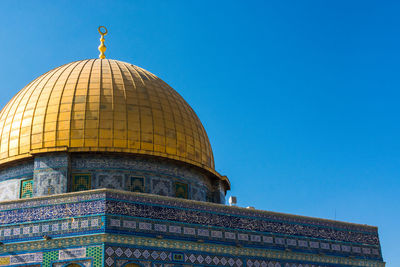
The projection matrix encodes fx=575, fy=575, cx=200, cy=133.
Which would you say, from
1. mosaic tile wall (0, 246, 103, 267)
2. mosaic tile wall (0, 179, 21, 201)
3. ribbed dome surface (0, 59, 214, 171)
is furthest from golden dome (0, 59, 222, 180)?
mosaic tile wall (0, 246, 103, 267)

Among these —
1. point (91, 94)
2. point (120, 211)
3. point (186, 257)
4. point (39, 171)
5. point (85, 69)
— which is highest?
point (85, 69)

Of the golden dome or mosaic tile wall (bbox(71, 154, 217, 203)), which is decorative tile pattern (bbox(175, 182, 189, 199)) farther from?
the golden dome

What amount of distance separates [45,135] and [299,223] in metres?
7.73

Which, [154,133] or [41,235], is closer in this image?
[41,235]

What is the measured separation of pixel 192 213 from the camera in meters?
14.5

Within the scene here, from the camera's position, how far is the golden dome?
1653 cm

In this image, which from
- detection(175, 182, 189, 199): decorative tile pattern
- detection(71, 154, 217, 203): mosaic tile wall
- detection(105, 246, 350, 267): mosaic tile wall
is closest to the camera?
detection(105, 246, 350, 267): mosaic tile wall

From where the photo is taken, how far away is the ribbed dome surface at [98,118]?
16.5 m

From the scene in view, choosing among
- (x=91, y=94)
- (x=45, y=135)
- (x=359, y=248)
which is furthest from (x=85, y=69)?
(x=359, y=248)

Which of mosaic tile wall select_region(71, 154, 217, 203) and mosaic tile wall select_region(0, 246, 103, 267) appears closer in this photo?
mosaic tile wall select_region(0, 246, 103, 267)

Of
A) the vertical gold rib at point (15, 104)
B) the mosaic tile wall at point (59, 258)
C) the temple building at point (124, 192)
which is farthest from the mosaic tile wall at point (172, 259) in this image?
the vertical gold rib at point (15, 104)

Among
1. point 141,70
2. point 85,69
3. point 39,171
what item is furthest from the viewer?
point 141,70

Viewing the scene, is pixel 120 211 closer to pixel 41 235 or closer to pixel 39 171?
pixel 41 235

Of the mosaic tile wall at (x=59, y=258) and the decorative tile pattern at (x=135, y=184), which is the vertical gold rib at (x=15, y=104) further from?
the mosaic tile wall at (x=59, y=258)
